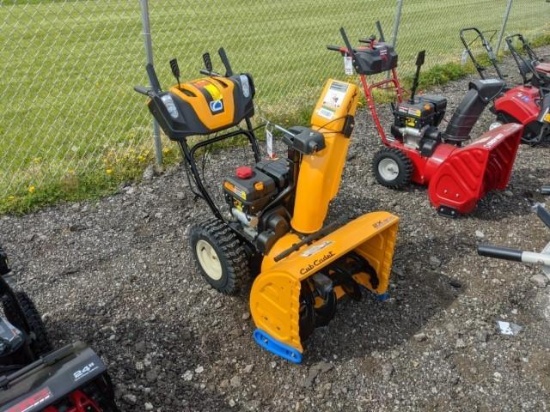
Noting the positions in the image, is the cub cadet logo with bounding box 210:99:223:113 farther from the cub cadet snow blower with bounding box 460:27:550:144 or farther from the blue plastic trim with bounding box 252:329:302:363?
the cub cadet snow blower with bounding box 460:27:550:144

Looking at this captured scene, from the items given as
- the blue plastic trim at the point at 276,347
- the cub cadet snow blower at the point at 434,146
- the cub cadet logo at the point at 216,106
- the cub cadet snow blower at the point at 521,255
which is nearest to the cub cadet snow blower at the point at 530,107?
the cub cadet snow blower at the point at 434,146

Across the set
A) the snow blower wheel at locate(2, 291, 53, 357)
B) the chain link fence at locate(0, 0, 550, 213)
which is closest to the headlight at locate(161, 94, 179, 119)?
the snow blower wheel at locate(2, 291, 53, 357)

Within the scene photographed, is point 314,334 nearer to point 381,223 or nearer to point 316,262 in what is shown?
point 316,262

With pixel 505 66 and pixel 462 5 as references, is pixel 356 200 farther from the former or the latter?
pixel 462 5

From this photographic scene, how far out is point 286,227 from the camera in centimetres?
307

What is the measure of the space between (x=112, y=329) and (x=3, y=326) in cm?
116

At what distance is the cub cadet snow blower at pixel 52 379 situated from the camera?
1659mm

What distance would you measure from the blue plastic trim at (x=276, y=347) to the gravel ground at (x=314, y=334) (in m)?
0.06

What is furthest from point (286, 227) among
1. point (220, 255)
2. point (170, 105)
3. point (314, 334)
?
point (170, 105)

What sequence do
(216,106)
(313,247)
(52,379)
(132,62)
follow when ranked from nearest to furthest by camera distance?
1. (52,379)
2. (313,247)
3. (216,106)
4. (132,62)

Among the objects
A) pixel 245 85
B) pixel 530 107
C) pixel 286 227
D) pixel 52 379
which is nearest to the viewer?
pixel 52 379

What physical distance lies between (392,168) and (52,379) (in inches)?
150

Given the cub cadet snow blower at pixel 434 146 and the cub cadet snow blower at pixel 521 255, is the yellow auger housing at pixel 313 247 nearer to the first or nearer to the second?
the cub cadet snow blower at pixel 521 255

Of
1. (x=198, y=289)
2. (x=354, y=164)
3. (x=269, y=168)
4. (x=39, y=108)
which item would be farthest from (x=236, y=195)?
(x=39, y=108)
